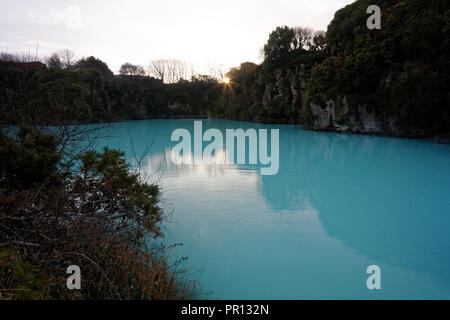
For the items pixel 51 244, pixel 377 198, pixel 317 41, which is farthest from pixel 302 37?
pixel 51 244

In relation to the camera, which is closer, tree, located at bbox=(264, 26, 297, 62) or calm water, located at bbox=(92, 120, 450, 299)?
calm water, located at bbox=(92, 120, 450, 299)

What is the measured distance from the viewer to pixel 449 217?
6.47 meters

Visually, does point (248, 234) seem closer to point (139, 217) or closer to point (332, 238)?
point (332, 238)

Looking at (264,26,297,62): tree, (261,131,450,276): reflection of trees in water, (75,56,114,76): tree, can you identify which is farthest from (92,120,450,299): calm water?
(75,56,114,76): tree

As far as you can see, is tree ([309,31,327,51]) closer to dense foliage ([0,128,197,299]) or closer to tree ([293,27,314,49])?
tree ([293,27,314,49])

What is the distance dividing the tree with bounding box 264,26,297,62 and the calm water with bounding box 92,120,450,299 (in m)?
29.5

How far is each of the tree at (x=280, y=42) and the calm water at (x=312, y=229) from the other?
2946cm

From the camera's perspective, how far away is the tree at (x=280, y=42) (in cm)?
3684

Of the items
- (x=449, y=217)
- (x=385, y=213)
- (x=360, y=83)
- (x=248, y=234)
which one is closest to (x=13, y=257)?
(x=248, y=234)

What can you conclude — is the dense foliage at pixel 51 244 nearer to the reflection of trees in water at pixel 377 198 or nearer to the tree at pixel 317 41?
the reflection of trees in water at pixel 377 198

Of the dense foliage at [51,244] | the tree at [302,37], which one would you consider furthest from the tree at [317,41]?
the dense foliage at [51,244]

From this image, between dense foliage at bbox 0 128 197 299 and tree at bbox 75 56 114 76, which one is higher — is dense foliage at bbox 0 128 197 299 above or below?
below

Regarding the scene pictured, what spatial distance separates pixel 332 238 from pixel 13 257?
5212 mm

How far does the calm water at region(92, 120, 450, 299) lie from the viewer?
13.7ft
